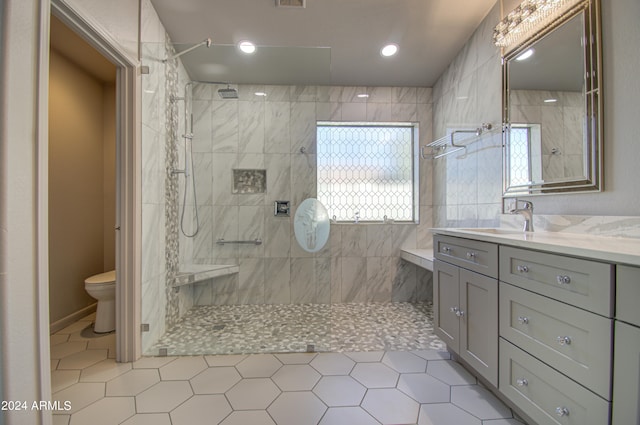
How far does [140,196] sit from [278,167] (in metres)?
1.10

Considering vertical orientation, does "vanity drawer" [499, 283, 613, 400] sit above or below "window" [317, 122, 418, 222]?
below

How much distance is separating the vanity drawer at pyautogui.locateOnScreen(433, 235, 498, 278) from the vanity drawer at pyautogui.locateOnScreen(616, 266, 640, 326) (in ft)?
1.73

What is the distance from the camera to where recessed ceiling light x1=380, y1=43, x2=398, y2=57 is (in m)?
2.41

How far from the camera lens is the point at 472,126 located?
234cm

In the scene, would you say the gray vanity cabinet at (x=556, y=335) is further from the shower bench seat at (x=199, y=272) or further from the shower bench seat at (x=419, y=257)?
the shower bench seat at (x=199, y=272)

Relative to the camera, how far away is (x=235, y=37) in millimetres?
2324

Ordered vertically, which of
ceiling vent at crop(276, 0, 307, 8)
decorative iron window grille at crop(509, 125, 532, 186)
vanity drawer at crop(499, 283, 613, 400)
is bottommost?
vanity drawer at crop(499, 283, 613, 400)

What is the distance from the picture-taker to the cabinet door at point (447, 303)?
168 cm

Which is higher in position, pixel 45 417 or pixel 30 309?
pixel 30 309

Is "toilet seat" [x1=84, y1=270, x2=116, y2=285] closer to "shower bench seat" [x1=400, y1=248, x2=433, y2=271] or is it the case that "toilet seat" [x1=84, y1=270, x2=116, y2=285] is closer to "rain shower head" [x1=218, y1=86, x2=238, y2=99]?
"rain shower head" [x1=218, y1=86, x2=238, y2=99]

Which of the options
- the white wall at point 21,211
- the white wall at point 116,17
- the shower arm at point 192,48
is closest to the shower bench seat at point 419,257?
the white wall at point 21,211

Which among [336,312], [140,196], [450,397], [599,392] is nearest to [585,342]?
[599,392]

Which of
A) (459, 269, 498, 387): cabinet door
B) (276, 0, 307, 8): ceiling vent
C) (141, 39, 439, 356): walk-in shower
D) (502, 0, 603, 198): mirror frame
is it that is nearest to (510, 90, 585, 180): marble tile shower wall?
(502, 0, 603, 198): mirror frame

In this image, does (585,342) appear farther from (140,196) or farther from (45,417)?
(140,196)
